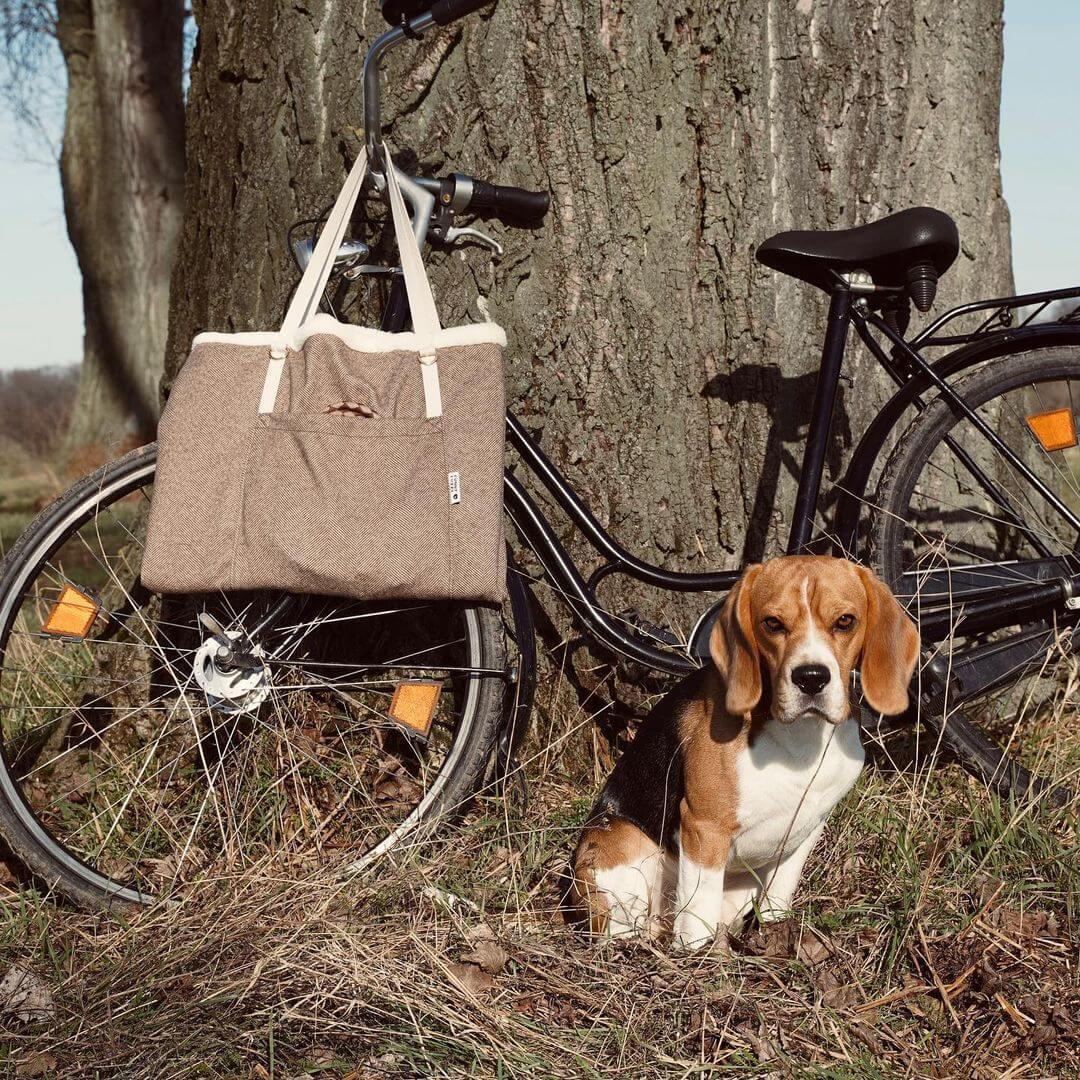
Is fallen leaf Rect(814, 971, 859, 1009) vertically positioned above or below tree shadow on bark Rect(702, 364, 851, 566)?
below

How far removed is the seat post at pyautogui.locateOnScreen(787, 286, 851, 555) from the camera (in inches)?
114

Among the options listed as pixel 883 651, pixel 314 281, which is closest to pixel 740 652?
pixel 883 651

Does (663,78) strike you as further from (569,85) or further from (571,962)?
(571,962)

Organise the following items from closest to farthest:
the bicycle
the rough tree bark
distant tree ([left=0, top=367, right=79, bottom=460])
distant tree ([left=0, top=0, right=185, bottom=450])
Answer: the bicycle < the rough tree bark < distant tree ([left=0, top=0, right=185, bottom=450]) < distant tree ([left=0, top=367, right=79, bottom=460])

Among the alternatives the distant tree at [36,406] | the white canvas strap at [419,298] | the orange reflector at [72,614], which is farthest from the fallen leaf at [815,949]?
the distant tree at [36,406]

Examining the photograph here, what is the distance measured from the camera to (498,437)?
2.69 metres

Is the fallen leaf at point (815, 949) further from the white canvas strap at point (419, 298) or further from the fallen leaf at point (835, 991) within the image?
the white canvas strap at point (419, 298)

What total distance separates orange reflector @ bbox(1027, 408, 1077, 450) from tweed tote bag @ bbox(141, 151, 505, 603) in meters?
1.63

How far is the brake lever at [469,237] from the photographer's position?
299 cm

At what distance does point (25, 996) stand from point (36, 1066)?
0.32m

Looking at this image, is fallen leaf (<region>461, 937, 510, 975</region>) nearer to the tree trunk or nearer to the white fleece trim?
the white fleece trim

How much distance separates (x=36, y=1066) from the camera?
2176 mm

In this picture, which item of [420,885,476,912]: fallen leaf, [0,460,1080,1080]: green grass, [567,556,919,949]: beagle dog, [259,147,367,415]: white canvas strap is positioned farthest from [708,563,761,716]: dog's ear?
[259,147,367,415]: white canvas strap

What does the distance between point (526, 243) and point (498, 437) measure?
2.64 ft
